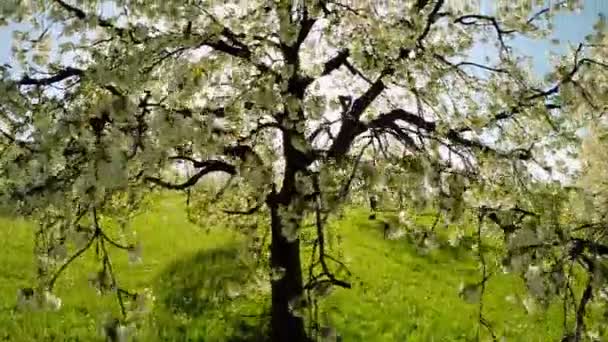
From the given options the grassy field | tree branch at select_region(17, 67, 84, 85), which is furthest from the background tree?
the grassy field

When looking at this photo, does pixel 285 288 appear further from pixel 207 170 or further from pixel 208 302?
pixel 208 302

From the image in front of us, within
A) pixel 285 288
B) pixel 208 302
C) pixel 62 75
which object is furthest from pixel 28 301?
pixel 208 302

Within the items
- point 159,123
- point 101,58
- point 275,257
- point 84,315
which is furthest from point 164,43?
point 84,315

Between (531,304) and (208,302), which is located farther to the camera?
(208,302)

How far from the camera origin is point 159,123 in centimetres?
700

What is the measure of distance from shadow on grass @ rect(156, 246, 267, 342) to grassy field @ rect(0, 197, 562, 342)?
0.03 m

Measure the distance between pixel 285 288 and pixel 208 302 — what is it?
18.5ft

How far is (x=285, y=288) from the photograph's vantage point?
502 inches

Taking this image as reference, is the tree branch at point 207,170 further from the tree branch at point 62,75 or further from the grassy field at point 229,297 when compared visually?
the tree branch at point 62,75

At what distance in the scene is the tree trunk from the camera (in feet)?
40.0

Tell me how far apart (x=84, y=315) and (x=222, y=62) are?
28.1 ft

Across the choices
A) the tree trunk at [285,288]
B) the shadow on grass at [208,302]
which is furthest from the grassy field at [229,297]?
the tree trunk at [285,288]

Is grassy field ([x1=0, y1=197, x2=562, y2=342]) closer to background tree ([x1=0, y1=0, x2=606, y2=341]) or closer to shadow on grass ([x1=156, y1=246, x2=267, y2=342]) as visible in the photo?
shadow on grass ([x1=156, y1=246, x2=267, y2=342])

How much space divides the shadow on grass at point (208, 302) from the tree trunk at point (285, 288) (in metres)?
0.49
